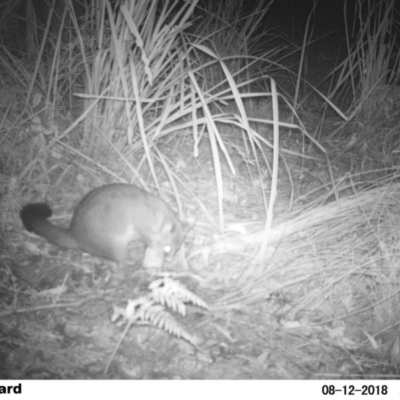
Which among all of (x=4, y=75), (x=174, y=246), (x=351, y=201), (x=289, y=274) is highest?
(x=4, y=75)

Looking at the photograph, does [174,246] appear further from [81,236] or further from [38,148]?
[38,148]

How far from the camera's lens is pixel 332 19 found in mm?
5840

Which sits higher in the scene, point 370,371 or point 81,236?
point 81,236

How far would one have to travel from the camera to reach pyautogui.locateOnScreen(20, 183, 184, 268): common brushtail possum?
239 cm

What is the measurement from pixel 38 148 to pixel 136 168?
684mm

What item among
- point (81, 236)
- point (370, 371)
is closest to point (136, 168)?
point (81, 236)

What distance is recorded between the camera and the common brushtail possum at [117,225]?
94.2 inches

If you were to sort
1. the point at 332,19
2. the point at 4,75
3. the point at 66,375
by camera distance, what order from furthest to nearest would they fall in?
the point at 332,19
the point at 4,75
the point at 66,375

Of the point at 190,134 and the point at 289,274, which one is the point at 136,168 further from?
the point at 289,274

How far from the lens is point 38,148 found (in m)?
2.82

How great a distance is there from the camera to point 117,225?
2412 millimetres

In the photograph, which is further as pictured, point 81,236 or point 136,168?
point 136,168

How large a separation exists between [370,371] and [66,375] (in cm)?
155

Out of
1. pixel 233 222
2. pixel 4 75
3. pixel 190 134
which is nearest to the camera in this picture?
pixel 233 222
